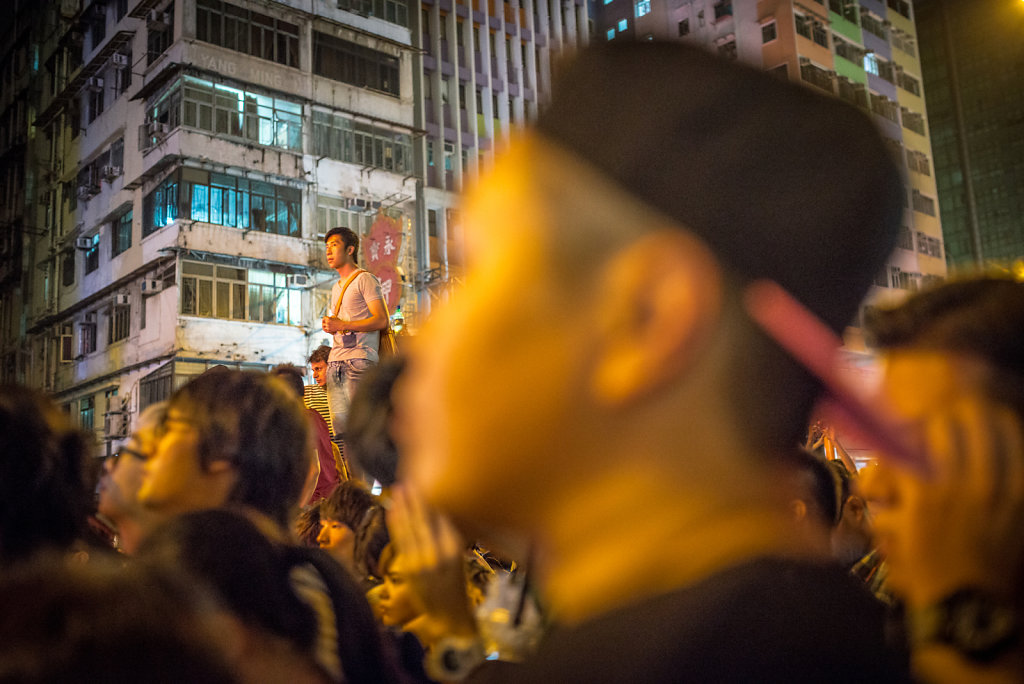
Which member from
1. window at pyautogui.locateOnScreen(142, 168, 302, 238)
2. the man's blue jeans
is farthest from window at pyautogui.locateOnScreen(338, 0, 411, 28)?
the man's blue jeans

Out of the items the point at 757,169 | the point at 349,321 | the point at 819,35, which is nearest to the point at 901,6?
the point at 819,35

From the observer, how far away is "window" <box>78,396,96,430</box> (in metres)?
23.8

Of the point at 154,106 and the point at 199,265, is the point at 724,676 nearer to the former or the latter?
the point at 199,265

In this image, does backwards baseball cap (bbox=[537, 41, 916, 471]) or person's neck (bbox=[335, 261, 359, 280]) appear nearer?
backwards baseball cap (bbox=[537, 41, 916, 471])

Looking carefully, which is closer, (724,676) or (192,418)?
(724,676)

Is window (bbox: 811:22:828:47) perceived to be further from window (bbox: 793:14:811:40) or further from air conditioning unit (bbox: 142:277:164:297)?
air conditioning unit (bbox: 142:277:164:297)

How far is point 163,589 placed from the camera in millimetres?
Answer: 963

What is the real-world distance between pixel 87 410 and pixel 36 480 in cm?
2482

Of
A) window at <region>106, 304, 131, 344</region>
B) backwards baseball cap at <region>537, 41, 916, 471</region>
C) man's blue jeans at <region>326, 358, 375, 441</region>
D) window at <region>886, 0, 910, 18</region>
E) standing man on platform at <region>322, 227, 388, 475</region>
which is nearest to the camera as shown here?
backwards baseball cap at <region>537, 41, 916, 471</region>

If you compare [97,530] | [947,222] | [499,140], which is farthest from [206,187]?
[947,222]

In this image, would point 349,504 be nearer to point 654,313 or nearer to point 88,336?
point 654,313

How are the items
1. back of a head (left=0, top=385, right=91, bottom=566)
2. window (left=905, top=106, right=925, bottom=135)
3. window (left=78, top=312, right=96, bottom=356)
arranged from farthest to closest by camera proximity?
window (left=905, top=106, right=925, bottom=135) < window (left=78, top=312, right=96, bottom=356) < back of a head (left=0, top=385, right=91, bottom=566)

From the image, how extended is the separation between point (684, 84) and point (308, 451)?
1.63m

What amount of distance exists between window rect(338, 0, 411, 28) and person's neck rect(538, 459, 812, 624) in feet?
84.7
